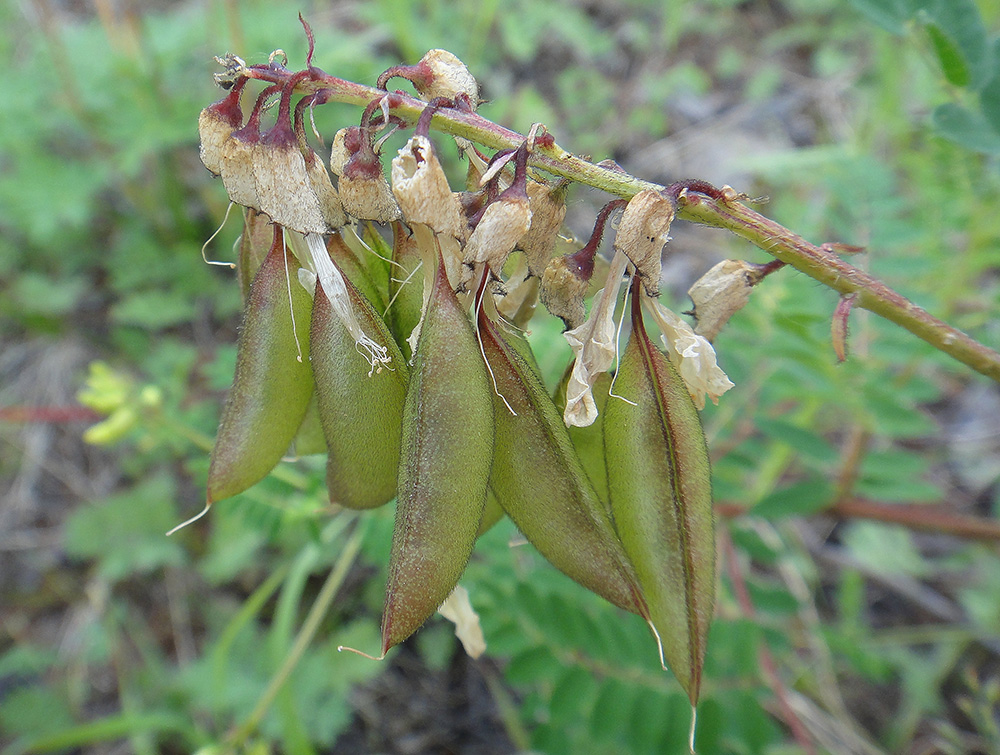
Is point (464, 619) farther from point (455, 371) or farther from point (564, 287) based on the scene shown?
point (564, 287)

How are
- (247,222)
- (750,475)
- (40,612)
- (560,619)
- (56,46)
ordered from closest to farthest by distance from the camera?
(247,222) → (560,619) → (750,475) → (40,612) → (56,46)

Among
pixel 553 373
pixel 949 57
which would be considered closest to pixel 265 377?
pixel 553 373

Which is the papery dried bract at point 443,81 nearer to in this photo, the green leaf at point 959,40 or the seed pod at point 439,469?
the seed pod at point 439,469

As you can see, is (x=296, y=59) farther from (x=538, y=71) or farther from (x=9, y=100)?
Answer: (x=538, y=71)

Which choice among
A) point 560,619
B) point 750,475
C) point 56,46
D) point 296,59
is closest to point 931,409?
point 750,475

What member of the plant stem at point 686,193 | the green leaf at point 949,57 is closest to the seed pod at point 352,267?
the plant stem at point 686,193

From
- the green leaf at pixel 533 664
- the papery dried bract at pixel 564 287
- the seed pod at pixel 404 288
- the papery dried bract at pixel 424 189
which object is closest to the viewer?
the papery dried bract at pixel 424 189

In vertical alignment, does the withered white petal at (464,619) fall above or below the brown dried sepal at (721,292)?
below
